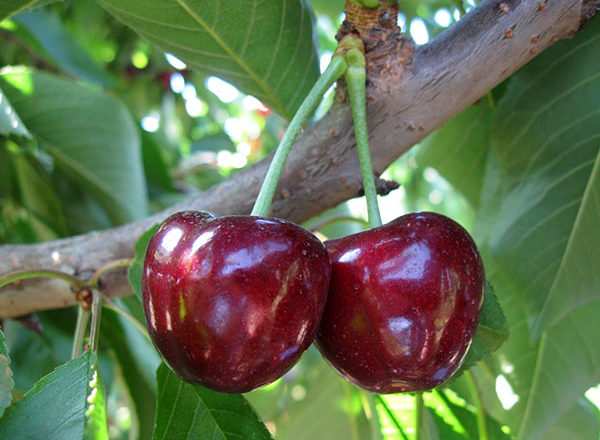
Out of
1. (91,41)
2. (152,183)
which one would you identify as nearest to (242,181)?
(152,183)

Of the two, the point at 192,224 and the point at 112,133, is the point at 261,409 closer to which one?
the point at 112,133

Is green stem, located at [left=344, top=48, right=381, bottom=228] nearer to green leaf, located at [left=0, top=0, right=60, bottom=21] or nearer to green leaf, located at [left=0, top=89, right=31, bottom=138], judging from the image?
green leaf, located at [left=0, top=0, right=60, bottom=21]

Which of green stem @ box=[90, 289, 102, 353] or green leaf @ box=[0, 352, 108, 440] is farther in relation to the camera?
green stem @ box=[90, 289, 102, 353]

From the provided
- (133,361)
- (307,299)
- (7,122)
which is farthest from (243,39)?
(133,361)

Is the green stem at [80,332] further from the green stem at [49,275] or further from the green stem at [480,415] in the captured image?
the green stem at [480,415]

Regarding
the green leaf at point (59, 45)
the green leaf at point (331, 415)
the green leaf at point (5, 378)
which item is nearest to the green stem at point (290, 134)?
the green leaf at point (5, 378)

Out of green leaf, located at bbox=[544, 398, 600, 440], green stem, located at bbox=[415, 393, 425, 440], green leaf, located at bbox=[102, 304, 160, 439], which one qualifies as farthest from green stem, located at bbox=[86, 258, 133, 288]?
green leaf, located at bbox=[544, 398, 600, 440]
